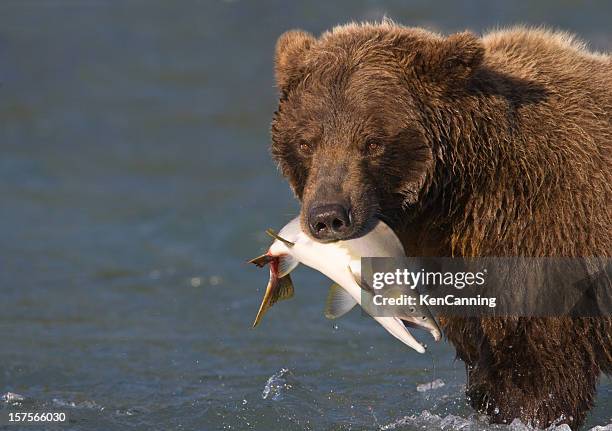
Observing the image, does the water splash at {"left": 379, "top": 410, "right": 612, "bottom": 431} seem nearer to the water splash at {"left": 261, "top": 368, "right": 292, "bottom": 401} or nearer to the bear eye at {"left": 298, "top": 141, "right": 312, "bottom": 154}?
the water splash at {"left": 261, "top": 368, "right": 292, "bottom": 401}

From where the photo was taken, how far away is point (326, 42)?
6.59 meters

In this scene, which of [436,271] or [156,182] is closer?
[436,271]

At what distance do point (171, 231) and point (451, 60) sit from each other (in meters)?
8.11

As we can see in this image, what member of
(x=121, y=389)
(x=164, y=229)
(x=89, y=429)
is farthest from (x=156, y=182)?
(x=89, y=429)

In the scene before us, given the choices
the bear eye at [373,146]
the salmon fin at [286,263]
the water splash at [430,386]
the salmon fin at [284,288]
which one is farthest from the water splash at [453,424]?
the bear eye at [373,146]

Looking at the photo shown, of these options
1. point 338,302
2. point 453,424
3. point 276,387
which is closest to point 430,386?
point 276,387

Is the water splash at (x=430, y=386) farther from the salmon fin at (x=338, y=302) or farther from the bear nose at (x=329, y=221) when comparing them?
the bear nose at (x=329, y=221)

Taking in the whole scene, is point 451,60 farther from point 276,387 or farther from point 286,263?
point 276,387

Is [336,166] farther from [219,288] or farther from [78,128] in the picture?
[78,128]

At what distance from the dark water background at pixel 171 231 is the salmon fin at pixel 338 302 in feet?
3.81

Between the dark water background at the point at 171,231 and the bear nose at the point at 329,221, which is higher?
the dark water background at the point at 171,231

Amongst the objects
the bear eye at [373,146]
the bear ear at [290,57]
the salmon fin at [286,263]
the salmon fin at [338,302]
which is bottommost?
the salmon fin at [338,302]

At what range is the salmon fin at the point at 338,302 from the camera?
6430 millimetres

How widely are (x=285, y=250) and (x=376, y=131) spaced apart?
77 cm
